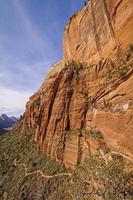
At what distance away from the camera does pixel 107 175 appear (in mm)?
16391

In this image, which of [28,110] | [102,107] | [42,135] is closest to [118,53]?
[102,107]

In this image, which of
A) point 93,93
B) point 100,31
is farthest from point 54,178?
point 100,31

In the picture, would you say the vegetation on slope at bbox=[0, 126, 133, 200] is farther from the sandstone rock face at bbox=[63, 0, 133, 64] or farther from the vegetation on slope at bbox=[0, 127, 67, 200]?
the sandstone rock face at bbox=[63, 0, 133, 64]

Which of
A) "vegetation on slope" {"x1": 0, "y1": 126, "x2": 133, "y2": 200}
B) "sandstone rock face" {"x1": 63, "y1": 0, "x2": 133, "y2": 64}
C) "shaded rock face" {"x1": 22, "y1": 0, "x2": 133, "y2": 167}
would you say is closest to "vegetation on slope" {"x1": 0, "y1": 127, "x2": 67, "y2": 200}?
"vegetation on slope" {"x1": 0, "y1": 126, "x2": 133, "y2": 200}

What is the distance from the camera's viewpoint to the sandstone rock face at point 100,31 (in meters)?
29.6

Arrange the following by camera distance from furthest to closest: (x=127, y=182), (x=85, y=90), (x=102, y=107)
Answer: (x=85, y=90)
(x=102, y=107)
(x=127, y=182)

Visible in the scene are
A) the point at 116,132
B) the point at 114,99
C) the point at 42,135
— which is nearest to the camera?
the point at 116,132

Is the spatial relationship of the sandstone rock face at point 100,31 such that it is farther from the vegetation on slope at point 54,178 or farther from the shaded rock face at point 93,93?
the vegetation on slope at point 54,178

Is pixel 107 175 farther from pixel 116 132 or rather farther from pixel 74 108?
pixel 74 108

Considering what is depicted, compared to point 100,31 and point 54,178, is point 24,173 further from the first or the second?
point 100,31

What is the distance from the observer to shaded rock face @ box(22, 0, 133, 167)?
24469mm

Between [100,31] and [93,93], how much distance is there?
31.0ft

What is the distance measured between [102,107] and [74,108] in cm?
892

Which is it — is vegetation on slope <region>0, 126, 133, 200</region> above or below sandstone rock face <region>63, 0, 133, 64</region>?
below
